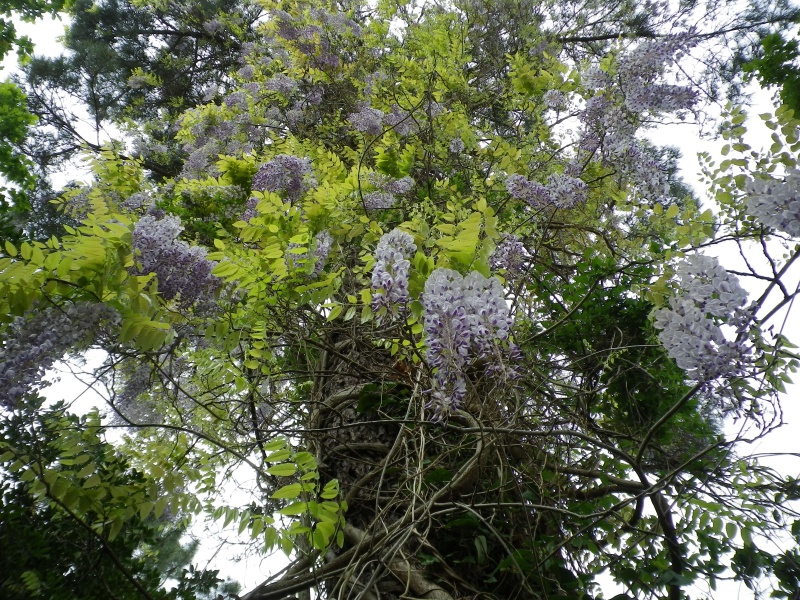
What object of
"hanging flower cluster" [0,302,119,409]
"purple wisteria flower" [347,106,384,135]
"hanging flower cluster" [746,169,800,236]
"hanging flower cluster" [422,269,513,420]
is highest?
"purple wisteria flower" [347,106,384,135]

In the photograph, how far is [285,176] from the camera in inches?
86.4

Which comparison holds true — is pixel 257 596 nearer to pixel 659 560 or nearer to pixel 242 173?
pixel 659 560

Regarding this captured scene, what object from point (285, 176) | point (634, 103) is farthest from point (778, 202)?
point (285, 176)

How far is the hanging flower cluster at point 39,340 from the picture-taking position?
1.07 m

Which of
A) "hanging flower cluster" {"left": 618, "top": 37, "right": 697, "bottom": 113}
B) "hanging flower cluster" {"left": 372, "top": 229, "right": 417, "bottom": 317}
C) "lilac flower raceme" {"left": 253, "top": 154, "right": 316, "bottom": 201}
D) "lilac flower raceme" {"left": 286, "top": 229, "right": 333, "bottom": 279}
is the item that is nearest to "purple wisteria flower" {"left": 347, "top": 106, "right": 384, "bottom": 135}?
"lilac flower raceme" {"left": 253, "top": 154, "right": 316, "bottom": 201}

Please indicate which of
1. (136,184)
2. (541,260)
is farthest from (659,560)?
(136,184)

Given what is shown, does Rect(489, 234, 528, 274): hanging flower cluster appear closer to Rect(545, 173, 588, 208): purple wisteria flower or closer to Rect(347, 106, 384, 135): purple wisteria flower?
Rect(545, 173, 588, 208): purple wisteria flower

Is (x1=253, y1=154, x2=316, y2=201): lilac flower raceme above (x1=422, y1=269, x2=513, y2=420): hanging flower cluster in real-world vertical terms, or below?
above

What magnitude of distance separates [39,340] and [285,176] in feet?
4.22

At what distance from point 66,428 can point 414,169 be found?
6.84 ft

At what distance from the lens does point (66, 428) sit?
1.15m

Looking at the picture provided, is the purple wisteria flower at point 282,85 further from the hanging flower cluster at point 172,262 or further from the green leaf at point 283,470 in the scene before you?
the green leaf at point 283,470

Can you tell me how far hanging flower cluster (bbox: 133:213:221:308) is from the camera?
1475mm

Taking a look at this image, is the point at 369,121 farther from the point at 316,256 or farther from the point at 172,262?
the point at 172,262
